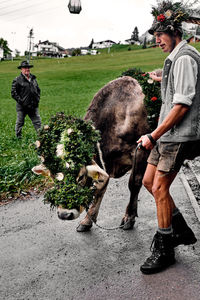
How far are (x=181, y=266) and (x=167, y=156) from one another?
1226 millimetres

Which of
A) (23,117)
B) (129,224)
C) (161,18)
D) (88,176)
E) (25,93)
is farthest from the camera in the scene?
(23,117)

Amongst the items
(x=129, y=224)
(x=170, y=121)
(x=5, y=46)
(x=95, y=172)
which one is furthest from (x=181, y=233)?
(x=5, y=46)

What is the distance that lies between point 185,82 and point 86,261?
2.19m

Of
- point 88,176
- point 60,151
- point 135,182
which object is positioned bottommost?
point 135,182

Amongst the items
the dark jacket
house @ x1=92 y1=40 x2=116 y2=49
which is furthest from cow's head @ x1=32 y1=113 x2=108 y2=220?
house @ x1=92 y1=40 x2=116 y2=49

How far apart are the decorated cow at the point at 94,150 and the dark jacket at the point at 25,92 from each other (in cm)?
575

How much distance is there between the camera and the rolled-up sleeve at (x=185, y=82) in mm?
3059

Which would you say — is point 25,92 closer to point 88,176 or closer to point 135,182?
point 135,182

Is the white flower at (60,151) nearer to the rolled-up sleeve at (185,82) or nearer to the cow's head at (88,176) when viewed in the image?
the cow's head at (88,176)

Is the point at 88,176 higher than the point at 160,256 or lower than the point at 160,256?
higher

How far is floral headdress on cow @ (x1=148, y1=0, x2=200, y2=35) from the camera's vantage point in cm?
334

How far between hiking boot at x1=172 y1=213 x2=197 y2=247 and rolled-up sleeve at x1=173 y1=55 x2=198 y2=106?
1.53 metres

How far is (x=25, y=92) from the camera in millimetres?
9992

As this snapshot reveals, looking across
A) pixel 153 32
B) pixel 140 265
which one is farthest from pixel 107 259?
pixel 153 32
